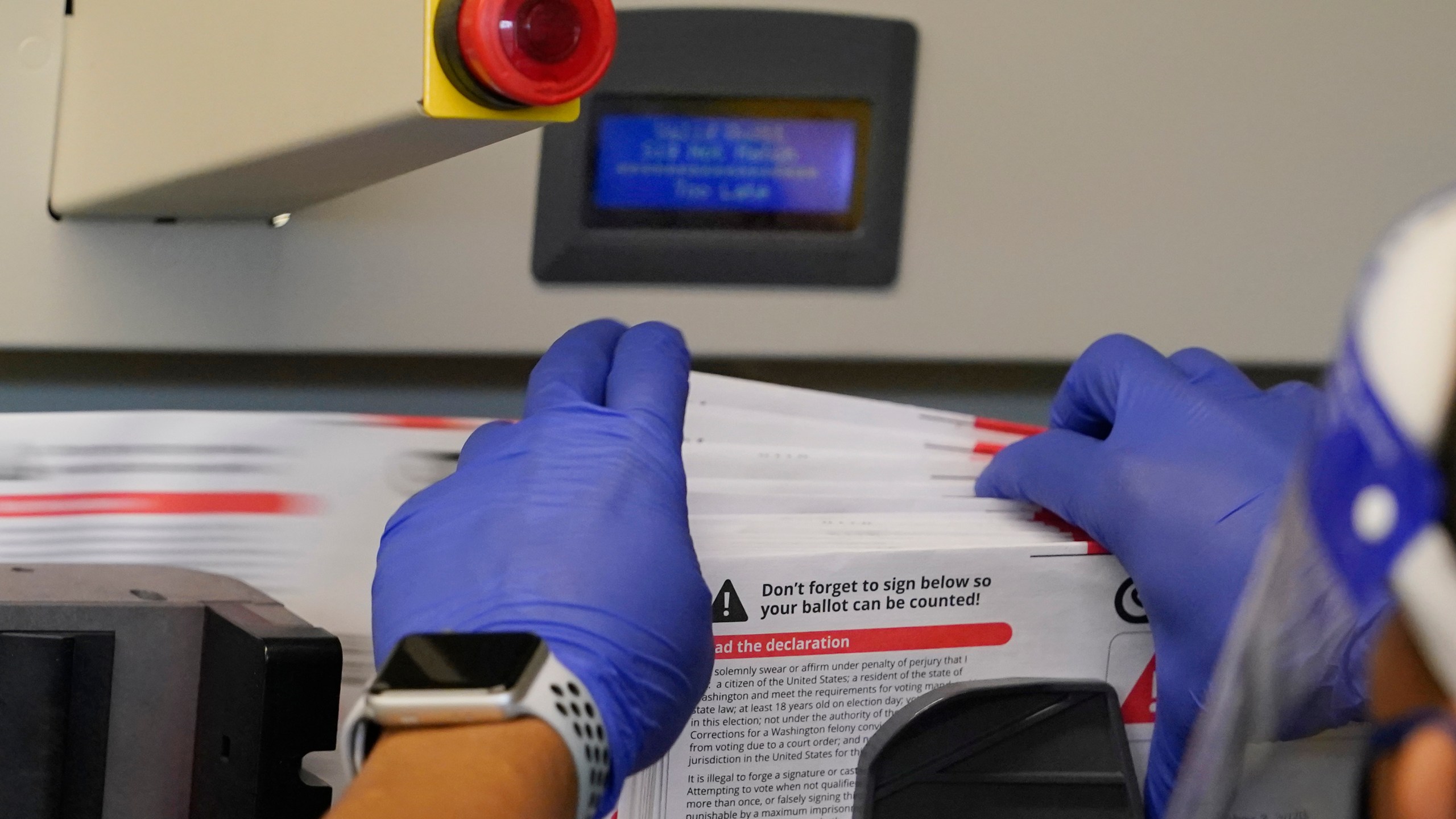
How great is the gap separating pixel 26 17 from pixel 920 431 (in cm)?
65

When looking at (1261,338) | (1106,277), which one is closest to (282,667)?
(1106,277)

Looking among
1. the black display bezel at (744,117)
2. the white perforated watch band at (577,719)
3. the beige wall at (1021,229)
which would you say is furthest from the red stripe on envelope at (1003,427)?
the white perforated watch band at (577,719)

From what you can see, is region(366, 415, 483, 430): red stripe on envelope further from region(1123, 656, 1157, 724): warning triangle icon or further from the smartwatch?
region(1123, 656, 1157, 724): warning triangle icon

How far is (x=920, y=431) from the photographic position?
2.81ft

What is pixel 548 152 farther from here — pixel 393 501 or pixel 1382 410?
pixel 1382 410

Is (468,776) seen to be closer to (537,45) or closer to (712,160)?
(537,45)

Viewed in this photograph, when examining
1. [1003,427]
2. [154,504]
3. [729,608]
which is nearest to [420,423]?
[154,504]

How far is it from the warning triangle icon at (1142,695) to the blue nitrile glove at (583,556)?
28 centimetres

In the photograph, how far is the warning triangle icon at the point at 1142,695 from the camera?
0.71 metres

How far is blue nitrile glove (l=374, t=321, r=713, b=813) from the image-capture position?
58 centimetres

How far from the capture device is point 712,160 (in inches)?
31.9

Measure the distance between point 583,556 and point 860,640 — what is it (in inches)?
6.6

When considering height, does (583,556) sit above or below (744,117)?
below

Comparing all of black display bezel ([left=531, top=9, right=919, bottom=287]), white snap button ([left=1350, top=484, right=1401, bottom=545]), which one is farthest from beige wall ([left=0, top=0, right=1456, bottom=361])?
white snap button ([left=1350, top=484, right=1401, bottom=545])
